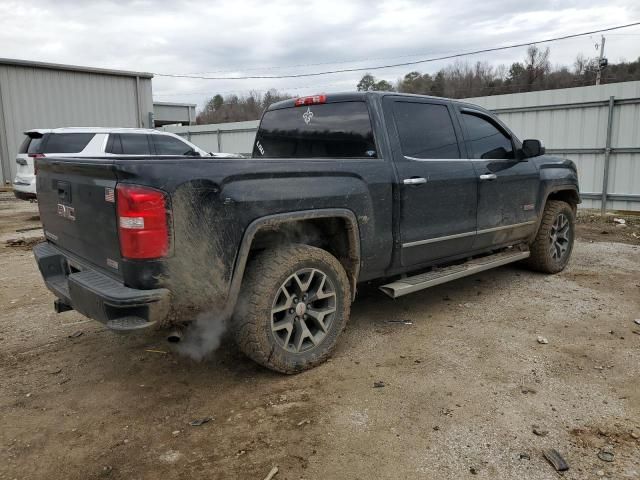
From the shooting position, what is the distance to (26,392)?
3287mm

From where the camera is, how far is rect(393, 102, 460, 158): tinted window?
413 cm

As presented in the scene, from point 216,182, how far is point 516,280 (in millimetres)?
4149

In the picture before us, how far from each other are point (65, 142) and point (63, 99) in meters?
11.9

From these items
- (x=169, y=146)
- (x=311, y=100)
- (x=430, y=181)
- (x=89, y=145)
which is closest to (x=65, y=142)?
(x=89, y=145)

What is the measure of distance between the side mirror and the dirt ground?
5.07ft

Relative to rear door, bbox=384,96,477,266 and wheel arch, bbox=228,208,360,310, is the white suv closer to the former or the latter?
rear door, bbox=384,96,477,266

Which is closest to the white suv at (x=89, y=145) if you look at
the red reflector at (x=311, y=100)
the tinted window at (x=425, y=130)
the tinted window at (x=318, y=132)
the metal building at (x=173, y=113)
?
the tinted window at (x=318, y=132)

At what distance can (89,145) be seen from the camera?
1055cm

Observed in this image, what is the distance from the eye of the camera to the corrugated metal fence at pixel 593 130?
1076 cm

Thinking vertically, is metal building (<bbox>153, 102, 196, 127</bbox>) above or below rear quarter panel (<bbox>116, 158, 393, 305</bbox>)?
above

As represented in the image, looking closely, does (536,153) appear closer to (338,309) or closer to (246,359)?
(338,309)

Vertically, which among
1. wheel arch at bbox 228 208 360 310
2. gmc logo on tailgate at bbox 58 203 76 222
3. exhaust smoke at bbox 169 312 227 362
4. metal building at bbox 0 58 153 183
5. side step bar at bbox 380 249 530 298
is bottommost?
exhaust smoke at bbox 169 312 227 362

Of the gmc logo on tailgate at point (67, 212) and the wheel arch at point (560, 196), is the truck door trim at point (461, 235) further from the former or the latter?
the gmc logo on tailgate at point (67, 212)

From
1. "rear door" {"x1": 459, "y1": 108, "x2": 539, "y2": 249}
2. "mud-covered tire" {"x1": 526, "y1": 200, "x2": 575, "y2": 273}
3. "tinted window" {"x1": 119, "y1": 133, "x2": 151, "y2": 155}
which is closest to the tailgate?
"rear door" {"x1": 459, "y1": 108, "x2": 539, "y2": 249}
